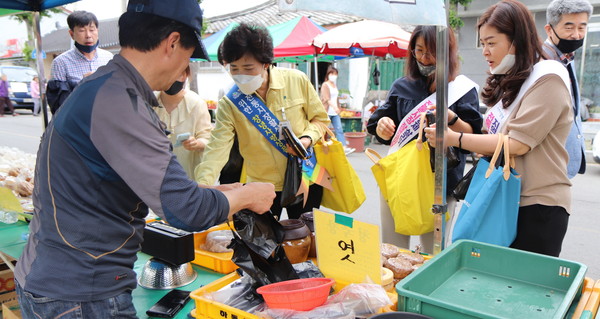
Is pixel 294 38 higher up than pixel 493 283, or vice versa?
pixel 294 38

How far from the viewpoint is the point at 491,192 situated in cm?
168

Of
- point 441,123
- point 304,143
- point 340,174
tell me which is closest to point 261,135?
point 304,143

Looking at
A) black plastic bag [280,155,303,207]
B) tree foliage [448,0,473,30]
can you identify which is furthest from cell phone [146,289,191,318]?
tree foliage [448,0,473,30]

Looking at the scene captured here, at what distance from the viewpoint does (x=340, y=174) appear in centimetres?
251

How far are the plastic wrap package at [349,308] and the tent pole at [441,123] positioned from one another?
593mm

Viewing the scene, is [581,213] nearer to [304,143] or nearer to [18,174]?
[304,143]

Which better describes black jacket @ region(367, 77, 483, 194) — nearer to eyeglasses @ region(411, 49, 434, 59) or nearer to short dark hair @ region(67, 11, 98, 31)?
eyeglasses @ region(411, 49, 434, 59)

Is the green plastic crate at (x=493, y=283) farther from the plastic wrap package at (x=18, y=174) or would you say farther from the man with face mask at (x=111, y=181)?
the plastic wrap package at (x=18, y=174)

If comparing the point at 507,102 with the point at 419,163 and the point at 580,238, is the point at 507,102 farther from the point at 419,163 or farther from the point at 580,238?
the point at 580,238

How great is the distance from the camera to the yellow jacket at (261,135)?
2.44 metres

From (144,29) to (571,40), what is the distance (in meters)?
1.96

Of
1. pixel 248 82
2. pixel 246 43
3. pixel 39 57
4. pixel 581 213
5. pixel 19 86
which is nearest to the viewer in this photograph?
pixel 246 43

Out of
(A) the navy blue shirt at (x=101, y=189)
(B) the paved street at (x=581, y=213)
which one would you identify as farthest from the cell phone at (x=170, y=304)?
(B) the paved street at (x=581, y=213)

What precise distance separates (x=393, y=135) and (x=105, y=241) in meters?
1.70
